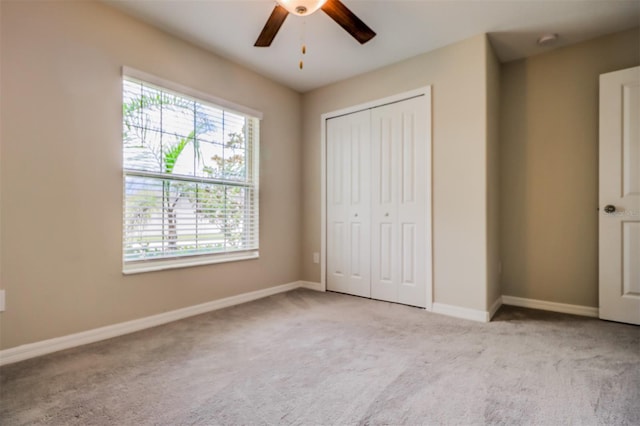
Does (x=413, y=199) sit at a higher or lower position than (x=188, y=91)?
lower

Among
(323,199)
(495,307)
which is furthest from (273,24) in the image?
(495,307)

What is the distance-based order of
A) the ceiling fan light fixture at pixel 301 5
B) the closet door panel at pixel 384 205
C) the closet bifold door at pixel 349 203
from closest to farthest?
the ceiling fan light fixture at pixel 301 5, the closet door panel at pixel 384 205, the closet bifold door at pixel 349 203

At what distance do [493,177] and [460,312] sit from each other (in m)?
1.29

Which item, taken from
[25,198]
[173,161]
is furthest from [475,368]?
[25,198]

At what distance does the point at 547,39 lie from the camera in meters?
2.83

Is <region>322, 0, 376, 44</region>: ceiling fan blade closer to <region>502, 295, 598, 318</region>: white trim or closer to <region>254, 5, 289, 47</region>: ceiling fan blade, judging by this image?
<region>254, 5, 289, 47</region>: ceiling fan blade

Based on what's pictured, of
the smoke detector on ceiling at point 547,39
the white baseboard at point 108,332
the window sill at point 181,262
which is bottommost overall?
the white baseboard at point 108,332

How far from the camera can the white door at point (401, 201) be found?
312cm

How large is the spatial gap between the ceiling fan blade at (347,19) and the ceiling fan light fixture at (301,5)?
4.6 inches

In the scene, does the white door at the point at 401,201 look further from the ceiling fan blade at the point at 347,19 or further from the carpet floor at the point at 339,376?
the ceiling fan blade at the point at 347,19

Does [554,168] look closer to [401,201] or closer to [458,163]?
[458,163]

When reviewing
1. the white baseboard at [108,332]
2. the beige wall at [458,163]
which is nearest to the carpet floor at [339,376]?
the white baseboard at [108,332]

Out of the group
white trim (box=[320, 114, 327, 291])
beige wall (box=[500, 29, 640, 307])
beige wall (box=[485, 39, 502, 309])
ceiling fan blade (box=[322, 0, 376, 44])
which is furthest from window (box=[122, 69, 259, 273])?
beige wall (box=[500, 29, 640, 307])

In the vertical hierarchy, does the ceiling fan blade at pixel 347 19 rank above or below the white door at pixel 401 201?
above
